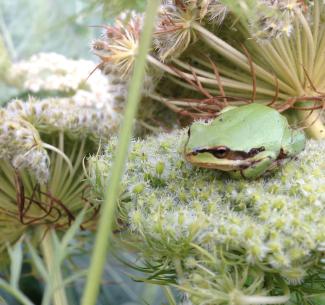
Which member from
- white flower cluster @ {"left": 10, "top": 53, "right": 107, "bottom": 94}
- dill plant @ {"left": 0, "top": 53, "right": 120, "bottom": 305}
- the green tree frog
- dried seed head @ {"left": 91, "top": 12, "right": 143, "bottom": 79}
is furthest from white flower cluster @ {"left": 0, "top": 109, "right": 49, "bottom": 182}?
white flower cluster @ {"left": 10, "top": 53, "right": 107, "bottom": 94}

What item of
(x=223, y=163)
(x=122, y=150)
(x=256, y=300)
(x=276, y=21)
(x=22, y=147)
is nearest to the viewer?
(x=122, y=150)

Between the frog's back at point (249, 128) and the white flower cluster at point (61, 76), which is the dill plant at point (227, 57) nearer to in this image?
the frog's back at point (249, 128)

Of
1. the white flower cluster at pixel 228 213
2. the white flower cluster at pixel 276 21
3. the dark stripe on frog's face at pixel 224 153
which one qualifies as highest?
the white flower cluster at pixel 276 21

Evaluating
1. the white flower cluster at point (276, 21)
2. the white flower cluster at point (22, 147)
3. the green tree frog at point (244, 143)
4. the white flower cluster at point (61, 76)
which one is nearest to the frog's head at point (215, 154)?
the green tree frog at point (244, 143)

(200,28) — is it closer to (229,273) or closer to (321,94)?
(321,94)

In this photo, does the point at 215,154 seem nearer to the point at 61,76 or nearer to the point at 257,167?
the point at 257,167

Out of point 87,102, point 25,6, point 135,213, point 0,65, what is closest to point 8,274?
point 87,102

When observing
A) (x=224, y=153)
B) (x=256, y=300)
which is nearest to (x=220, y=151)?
(x=224, y=153)
